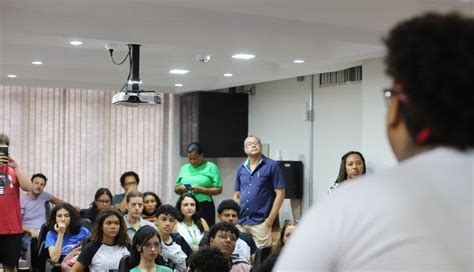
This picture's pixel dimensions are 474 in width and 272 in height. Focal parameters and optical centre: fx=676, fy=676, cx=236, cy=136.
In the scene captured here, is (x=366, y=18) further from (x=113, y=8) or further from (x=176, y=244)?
(x=176, y=244)

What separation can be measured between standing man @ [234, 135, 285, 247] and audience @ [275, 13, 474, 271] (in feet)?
16.1

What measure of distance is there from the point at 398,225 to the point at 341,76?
6.08 metres

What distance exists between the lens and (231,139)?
834 centimetres

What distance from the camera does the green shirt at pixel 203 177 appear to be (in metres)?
6.87

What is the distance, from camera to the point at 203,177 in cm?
688

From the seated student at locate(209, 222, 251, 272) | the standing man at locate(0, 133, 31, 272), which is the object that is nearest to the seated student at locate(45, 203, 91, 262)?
the standing man at locate(0, 133, 31, 272)

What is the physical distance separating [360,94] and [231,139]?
7.46 feet

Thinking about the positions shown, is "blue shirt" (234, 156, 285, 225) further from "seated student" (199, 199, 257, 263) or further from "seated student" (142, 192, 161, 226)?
"seated student" (142, 192, 161, 226)

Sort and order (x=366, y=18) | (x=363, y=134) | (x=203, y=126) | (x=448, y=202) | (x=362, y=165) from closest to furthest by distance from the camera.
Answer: (x=448, y=202)
(x=366, y=18)
(x=362, y=165)
(x=363, y=134)
(x=203, y=126)

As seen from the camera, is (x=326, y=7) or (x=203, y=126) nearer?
(x=326, y=7)

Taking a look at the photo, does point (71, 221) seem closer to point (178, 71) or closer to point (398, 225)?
point (178, 71)

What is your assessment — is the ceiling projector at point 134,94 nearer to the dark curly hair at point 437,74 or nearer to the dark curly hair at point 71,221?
the dark curly hair at point 71,221

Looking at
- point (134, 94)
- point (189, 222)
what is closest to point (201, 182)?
point (189, 222)

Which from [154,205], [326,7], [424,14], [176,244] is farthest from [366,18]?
[424,14]
